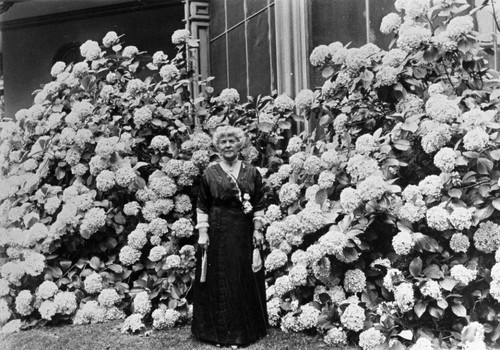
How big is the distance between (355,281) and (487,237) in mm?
934

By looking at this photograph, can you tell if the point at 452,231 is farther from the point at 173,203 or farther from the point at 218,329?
the point at 173,203

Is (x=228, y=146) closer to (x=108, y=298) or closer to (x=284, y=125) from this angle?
(x=284, y=125)

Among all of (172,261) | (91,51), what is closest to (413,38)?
(172,261)

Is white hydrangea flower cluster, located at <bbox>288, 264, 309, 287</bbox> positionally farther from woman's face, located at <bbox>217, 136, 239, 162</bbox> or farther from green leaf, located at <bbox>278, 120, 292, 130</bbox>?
green leaf, located at <bbox>278, 120, 292, 130</bbox>

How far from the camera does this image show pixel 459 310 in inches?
133

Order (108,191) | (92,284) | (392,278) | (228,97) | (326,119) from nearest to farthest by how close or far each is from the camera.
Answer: (392,278), (326,119), (92,284), (108,191), (228,97)

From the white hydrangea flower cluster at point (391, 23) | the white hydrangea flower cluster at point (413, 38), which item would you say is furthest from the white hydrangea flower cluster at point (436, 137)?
the white hydrangea flower cluster at point (391, 23)

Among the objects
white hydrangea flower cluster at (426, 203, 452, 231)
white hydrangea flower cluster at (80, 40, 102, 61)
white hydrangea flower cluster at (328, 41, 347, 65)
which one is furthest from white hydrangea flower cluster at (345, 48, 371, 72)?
white hydrangea flower cluster at (80, 40, 102, 61)

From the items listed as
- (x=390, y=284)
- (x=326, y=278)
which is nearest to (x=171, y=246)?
(x=326, y=278)

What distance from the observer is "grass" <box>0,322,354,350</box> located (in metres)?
3.89

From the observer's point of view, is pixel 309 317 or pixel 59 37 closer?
pixel 309 317

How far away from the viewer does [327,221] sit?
3916 mm

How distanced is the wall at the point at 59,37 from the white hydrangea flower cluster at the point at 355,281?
706 centimetres

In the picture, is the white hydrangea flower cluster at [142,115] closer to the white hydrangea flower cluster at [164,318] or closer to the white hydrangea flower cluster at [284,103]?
the white hydrangea flower cluster at [284,103]
